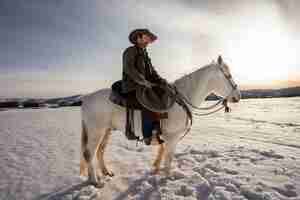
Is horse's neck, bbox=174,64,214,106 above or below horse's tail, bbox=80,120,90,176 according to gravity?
above

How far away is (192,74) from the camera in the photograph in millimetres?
3959

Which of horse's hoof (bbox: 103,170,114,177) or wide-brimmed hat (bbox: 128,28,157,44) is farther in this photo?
horse's hoof (bbox: 103,170,114,177)

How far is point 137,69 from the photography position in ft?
11.7

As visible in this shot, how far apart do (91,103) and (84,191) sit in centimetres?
153

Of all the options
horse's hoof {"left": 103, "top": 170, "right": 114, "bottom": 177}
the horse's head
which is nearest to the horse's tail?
horse's hoof {"left": 103, "top": 170, "right": 114, "bottom": 177}

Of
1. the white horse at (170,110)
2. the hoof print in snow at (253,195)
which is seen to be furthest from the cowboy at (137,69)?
the hoof print in snow at (253,195)

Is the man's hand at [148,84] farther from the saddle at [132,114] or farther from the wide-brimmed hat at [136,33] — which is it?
the wide-brimmed hat at [136,33]

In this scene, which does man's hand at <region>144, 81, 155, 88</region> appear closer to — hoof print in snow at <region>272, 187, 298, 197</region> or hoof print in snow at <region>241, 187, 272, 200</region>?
hoof print in snow at <region>241, 187, 272, 200</region>

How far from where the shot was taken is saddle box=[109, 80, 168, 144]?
3512 millimetres

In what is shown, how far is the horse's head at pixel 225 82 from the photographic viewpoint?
382 cm

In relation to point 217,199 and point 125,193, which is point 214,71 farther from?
point 125,193

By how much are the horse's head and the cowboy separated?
104cm

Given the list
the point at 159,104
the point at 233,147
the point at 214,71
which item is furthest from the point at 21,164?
the point at 233,147

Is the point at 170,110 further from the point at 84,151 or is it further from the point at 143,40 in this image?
the point at 84,151
